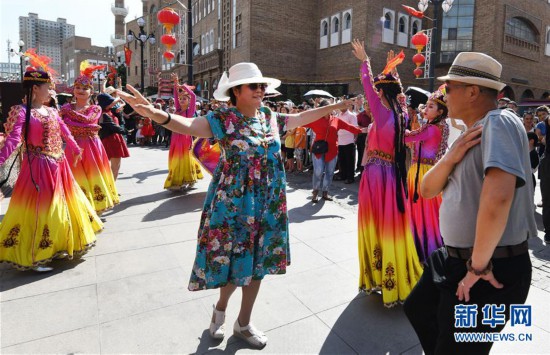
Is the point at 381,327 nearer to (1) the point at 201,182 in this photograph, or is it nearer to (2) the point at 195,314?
(2) the point at 195,314

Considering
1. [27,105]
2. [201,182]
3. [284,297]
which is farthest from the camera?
[201,182]

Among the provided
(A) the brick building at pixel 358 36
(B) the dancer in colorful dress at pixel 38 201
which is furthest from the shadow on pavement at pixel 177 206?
(A) the brick building at pixel 358 36

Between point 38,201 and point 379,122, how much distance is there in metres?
3.52

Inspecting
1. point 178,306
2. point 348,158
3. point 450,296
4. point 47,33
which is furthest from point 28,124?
point 47,33

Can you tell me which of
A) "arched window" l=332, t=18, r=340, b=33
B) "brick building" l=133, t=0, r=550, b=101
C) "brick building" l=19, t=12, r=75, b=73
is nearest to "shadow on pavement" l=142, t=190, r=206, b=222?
"brick building" l=133, t=0, r=550, b=101

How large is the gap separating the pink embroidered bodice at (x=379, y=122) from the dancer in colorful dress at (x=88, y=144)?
384 centimetres

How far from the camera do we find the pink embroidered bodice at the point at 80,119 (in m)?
5.03

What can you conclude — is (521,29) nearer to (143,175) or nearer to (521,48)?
(521,48)

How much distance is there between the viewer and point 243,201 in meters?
2.50

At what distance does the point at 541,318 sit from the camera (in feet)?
9.94

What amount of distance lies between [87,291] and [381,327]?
2.61m

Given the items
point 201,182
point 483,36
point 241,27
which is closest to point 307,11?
point 241,27

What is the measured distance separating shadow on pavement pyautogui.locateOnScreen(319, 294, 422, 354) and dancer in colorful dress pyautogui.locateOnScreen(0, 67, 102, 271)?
2.87 metres

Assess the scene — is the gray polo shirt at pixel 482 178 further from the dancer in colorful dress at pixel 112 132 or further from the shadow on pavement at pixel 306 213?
the dancer in colorful dress at pixel 112 132
